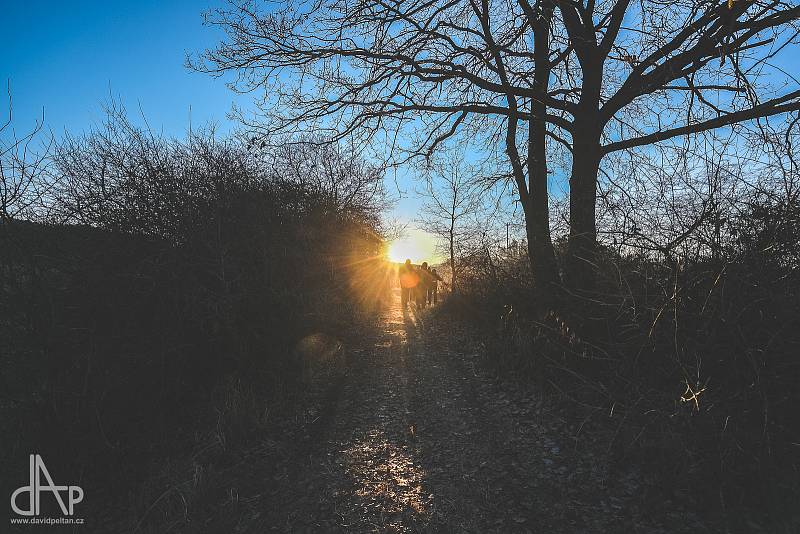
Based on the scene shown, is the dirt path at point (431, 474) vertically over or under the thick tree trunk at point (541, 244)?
under

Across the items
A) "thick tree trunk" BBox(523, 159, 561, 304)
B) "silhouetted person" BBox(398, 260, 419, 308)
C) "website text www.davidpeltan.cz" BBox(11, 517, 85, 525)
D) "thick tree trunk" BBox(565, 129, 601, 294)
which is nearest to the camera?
"website text www.davidpeltan.cz" BBox(11, 517, 85, 525)

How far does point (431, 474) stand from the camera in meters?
3.70

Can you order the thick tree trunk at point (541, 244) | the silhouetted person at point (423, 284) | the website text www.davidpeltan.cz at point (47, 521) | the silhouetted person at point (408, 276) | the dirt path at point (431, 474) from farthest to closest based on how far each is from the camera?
the silhouetted person at point (408, 276) < the silhouetted person at point (423, 284) < the thick tree trunk at point (541, 244) < the website text www.davidpeltan.cz at point (47, 521) < the dirt path at point (431, 474)

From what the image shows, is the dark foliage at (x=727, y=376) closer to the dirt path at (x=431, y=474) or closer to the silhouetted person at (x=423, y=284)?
the dirt path at (x=431, y=474)

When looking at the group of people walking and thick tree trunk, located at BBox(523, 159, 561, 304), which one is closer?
thick tree trunk, located at BBox(523, 159, 561, 304)

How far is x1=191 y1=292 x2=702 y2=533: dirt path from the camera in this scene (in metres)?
3.04

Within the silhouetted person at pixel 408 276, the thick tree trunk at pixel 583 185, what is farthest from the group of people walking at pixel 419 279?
the thick tree trunk at pixel 583 185

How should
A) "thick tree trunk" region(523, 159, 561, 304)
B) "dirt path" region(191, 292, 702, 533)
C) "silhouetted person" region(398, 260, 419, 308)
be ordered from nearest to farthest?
"dirt path" region(191, 292, 702, 533) < "thick tree trunk" region(523, 159, 561, 304) < "silhouetted person" region(398, 260, 419, 308)

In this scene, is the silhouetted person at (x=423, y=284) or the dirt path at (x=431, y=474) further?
the silhouetted person at (x=423, y=284)

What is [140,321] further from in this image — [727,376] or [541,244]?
[541,244]

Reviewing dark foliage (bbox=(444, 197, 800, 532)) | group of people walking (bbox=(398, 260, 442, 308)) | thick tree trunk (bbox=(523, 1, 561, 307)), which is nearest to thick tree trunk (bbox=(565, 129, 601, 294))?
thick tree trunk (bbox=(523, 1, 561, 307))

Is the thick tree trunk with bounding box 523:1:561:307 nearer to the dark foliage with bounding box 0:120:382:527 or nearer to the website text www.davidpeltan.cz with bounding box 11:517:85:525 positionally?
the dark foliage with bounding box 0:120:382:527

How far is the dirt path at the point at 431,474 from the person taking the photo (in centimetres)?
304

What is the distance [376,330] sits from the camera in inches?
405
